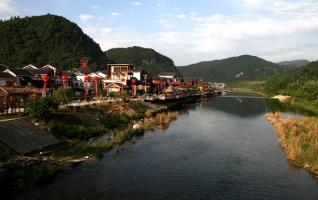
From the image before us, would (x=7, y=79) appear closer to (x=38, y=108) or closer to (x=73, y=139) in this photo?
(x=38, y=108)

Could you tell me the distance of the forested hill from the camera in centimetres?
12188

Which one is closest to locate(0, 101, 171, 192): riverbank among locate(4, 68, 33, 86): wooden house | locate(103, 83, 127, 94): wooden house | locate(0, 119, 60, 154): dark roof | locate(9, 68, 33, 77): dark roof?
locate(0, 119, 60, 154): dark roof

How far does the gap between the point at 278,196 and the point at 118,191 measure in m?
12.4

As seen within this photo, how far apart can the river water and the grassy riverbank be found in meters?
1.04

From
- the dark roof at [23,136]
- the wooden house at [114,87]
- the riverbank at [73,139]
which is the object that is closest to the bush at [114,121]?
the riverbank at [73,139]

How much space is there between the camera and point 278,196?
26.4 metres

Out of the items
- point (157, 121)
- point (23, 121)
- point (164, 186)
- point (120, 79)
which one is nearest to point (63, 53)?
point (120, 79)

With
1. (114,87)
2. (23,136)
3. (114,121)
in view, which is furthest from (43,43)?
(23,136)

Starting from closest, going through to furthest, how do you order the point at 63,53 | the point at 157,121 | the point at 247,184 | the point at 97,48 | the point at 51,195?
the point at 51,195 → the point at 247,184 → the point at 157,121 → the point at 63,53 → the point at 97,48

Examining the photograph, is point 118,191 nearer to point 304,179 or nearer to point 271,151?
point 304,179

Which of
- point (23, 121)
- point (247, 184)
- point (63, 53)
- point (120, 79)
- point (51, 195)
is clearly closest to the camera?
point (51, 195)

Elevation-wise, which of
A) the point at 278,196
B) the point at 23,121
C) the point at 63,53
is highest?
the point at 63,53

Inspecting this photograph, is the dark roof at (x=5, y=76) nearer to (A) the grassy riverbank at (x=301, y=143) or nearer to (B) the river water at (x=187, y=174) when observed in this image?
(B) the river water at (x=187, y=174)

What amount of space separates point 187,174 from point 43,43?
4911 inches
